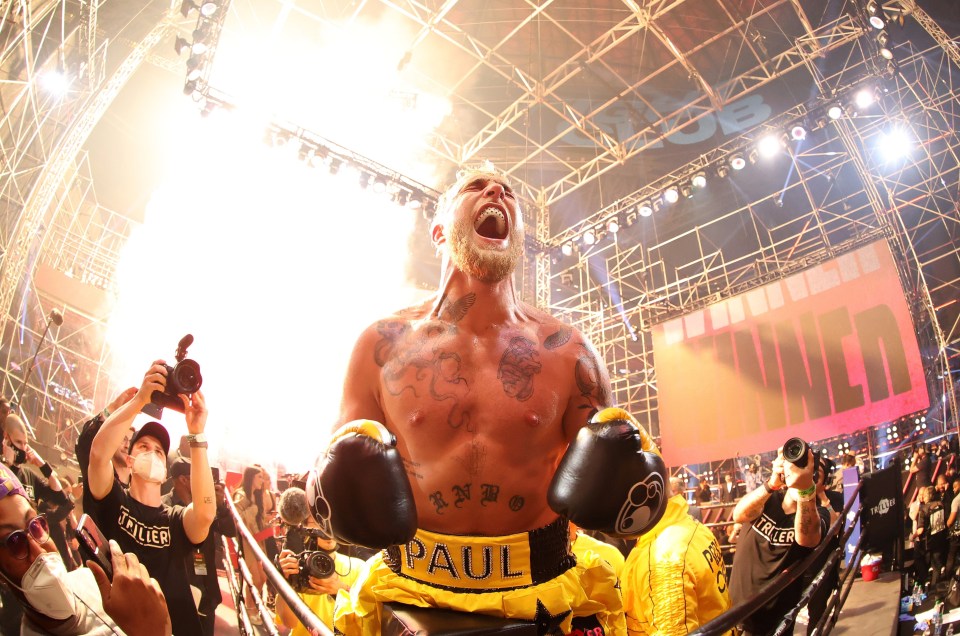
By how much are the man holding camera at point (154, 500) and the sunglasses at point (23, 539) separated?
0.49 meters

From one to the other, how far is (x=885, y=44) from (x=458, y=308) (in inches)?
263

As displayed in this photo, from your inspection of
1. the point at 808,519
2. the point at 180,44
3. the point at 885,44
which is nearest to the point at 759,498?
the point at 808,519

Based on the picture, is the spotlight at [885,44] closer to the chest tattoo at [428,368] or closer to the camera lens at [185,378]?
the chest tattoo at [428,368]

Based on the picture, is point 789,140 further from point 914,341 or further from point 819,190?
point 914,341

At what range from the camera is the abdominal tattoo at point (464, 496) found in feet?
5.55

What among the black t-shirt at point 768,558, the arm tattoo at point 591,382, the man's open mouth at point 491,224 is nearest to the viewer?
the arm tattoo at point 591,382

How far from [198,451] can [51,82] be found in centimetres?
313

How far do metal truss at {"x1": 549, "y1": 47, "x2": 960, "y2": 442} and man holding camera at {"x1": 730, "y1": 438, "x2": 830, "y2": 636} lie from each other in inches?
117

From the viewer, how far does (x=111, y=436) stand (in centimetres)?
343

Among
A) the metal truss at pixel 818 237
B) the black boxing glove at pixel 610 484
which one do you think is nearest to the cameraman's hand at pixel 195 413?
the black boxing glove at pixel 610 484

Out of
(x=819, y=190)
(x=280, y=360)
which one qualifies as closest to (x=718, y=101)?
(x=819, y=190)

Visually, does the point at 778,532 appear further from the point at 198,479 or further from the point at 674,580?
the point at 198,479

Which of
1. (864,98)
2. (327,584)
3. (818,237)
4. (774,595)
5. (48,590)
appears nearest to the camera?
(774,595)

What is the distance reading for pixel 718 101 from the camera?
25.8 feet
